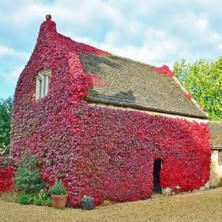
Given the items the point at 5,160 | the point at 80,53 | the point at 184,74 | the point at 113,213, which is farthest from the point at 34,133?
the point at 184,74

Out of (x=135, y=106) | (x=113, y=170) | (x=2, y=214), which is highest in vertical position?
(x=135, y=106)

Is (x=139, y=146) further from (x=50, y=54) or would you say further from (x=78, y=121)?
(x=50, y=54)

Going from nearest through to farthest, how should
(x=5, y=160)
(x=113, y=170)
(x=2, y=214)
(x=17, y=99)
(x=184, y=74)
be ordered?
(x=2, y=214) → (x=113, y=170) → (x=5, y=160) → (x=17, y=99) → (x=184, y=74)

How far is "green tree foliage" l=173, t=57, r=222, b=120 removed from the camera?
43.4 meters

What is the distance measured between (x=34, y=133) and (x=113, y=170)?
499 cm

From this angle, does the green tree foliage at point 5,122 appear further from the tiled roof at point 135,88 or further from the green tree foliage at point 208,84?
the green tree foliage at point 208,84

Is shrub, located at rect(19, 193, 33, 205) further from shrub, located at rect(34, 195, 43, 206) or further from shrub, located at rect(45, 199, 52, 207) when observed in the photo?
shrub, located at rect(45, 199, 52, 207)

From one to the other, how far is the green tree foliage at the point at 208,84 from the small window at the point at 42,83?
1204 inches

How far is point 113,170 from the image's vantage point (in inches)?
606

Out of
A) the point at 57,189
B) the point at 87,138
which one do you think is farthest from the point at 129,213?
the point at 87,138

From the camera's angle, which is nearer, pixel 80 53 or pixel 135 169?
pixel 135 169

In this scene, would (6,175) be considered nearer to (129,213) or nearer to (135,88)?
(129,213)

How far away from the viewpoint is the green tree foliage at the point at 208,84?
143 feet

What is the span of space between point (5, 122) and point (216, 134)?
22654mm
